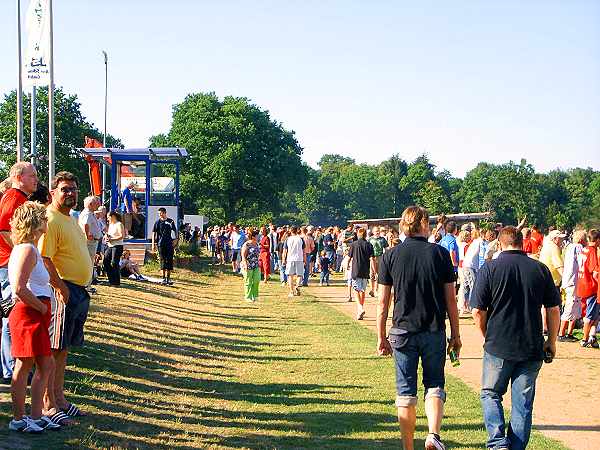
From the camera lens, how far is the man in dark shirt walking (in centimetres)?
1672

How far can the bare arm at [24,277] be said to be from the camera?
5.71 metres

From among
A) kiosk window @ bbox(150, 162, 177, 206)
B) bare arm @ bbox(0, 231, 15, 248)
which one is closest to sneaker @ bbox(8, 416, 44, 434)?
bare arm @ bbox(0, 231, 15, 248)

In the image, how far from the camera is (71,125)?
58.2 meters

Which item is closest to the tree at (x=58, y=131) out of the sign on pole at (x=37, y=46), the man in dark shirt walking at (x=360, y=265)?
the sign on pole at (x=37, y=46)

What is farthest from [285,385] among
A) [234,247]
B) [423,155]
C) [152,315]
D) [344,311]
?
[423,155]

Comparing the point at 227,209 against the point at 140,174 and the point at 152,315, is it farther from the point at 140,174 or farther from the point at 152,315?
the point at 152,315

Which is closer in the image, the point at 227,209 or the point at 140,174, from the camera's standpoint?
the point at 140,174

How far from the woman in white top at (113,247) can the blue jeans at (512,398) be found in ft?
41.0

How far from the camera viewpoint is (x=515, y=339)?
5.86 meters

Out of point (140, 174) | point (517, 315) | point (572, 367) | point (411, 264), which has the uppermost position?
A: point (140, 174)

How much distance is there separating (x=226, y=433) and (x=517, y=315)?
278 centimetres

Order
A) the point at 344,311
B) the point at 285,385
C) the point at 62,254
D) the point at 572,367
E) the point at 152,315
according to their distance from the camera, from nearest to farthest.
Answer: the point at 62,254, the point at 285,385, the point at 572,367, the point at 152,315, the point at 344,311

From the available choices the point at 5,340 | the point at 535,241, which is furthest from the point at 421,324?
the point at 535,241

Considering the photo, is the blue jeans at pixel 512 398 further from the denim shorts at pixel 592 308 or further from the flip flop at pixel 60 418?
the denim shorts at pixel 592 308
